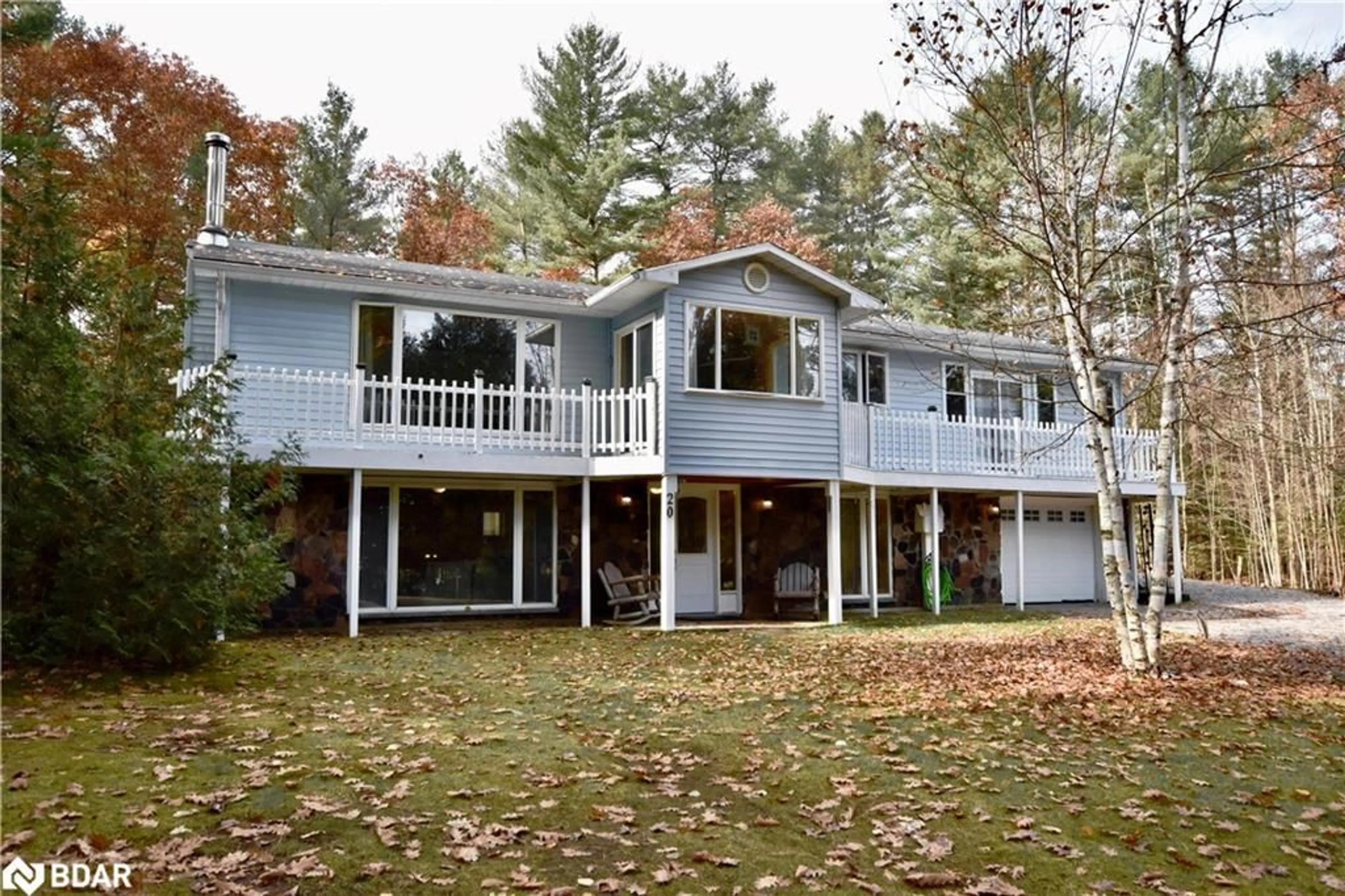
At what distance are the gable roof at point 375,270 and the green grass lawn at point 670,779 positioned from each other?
539 centimetres

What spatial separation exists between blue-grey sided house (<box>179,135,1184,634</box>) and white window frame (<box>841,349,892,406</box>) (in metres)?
0.67

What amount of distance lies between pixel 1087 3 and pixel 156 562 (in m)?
9.33

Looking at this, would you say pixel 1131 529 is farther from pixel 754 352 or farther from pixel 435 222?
pixel 435 222

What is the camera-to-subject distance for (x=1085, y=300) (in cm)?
851

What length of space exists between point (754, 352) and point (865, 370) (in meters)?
4.18

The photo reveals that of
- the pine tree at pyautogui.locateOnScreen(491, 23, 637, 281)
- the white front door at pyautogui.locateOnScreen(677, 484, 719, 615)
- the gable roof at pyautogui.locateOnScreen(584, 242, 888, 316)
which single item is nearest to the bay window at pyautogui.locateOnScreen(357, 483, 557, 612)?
the white front door at pyautogui.locateOnScreen(677, 484, 719, 615)

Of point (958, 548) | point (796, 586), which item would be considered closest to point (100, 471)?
point (796, 586)

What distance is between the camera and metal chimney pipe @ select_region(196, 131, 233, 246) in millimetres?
12422

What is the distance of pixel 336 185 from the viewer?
2462 cm

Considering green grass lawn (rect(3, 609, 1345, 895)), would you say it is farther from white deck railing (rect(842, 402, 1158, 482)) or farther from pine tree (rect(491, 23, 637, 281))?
pine tree (rect(491, 23, 637, 281))

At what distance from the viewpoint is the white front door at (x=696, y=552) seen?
1379 centimetres

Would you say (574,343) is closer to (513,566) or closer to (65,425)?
(513,566)

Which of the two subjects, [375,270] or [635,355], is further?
[635,355]

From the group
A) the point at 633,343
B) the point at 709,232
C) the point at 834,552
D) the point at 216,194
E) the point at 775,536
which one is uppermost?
the point at 709,232
